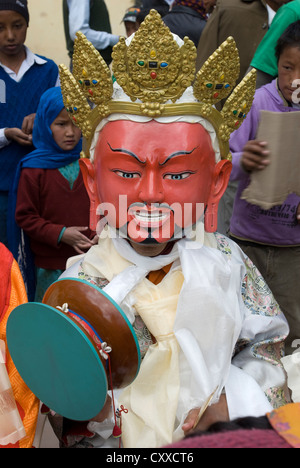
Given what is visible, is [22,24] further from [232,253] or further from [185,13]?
[232,253]

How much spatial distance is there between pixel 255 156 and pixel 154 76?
48 centimetres

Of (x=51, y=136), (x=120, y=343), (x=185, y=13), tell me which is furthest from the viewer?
(x=185, y=13)

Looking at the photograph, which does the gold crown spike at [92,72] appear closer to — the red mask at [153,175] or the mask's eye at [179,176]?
the red mask at [153,175]

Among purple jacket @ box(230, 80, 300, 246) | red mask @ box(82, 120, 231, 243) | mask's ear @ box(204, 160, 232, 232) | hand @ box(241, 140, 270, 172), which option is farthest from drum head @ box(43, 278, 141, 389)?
purple jacket @ box(230, 80, 300, 246)

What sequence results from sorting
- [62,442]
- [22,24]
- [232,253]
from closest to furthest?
1. [62,442]
2. [232,253]
3. [22,24]

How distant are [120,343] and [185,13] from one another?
104 inches

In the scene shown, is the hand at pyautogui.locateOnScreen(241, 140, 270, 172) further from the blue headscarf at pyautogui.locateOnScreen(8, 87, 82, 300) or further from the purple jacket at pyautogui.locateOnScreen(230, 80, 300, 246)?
the blue headscarf at pyautogui.locateOnScreen(8, 87, 82, 300)

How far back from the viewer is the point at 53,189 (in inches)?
112

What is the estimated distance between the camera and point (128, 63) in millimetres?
1705

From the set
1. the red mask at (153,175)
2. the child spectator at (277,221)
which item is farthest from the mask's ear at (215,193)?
the child spectator at (277,221)

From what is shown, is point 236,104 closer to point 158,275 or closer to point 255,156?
point 255,156

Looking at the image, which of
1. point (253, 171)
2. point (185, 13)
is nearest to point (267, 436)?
point (253, 171)

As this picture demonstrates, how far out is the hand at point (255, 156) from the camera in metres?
1.97

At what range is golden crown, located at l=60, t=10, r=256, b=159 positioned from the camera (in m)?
1.67
